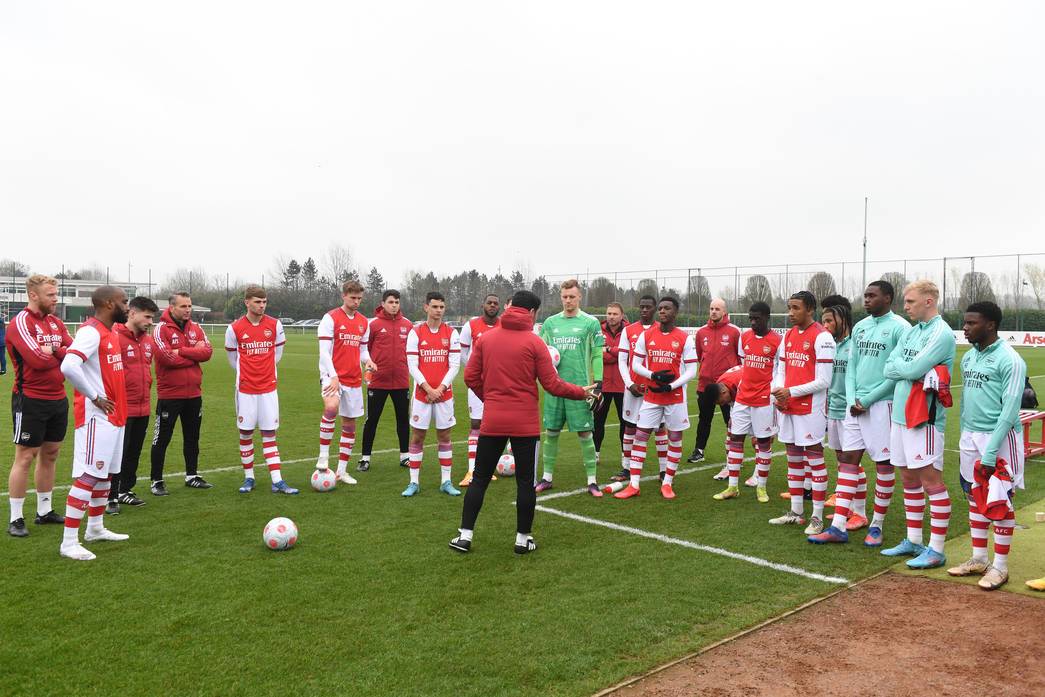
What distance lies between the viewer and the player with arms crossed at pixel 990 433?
16.7 ft

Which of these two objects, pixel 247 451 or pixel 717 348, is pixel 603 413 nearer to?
pixel 717 348

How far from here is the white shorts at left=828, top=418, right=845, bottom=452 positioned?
22.0ft

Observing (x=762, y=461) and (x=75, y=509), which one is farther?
(x=762, y=461)

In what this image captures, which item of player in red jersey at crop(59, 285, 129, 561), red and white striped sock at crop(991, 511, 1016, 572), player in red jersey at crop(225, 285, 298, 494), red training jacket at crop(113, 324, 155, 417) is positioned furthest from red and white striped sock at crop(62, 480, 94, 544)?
red and white striped sock at crop(991, 511, 1016, 572)

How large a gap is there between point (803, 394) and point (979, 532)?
5.81ft

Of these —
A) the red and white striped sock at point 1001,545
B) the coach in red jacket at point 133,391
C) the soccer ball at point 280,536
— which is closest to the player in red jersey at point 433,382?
the soccer ball at point 280,536


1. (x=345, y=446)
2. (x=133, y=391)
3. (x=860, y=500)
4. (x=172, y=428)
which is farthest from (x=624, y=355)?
(x=133, y=391)

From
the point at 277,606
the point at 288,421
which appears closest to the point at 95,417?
the point at 277,606

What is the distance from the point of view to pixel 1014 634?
443 centimetres

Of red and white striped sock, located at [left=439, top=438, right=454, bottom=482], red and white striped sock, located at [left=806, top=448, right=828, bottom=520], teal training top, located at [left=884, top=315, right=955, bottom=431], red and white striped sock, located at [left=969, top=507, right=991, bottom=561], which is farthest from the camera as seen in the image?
red and white striped sock, located at [left=439, top=438, right=454, bottom=482]

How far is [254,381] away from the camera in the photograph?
8086mm

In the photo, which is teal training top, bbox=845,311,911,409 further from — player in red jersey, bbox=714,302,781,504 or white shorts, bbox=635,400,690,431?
white shorts, bbox=635,400,690,431

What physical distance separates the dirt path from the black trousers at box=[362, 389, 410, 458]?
5997 millimetres

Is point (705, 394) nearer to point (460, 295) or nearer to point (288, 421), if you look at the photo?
point (288, 421)
